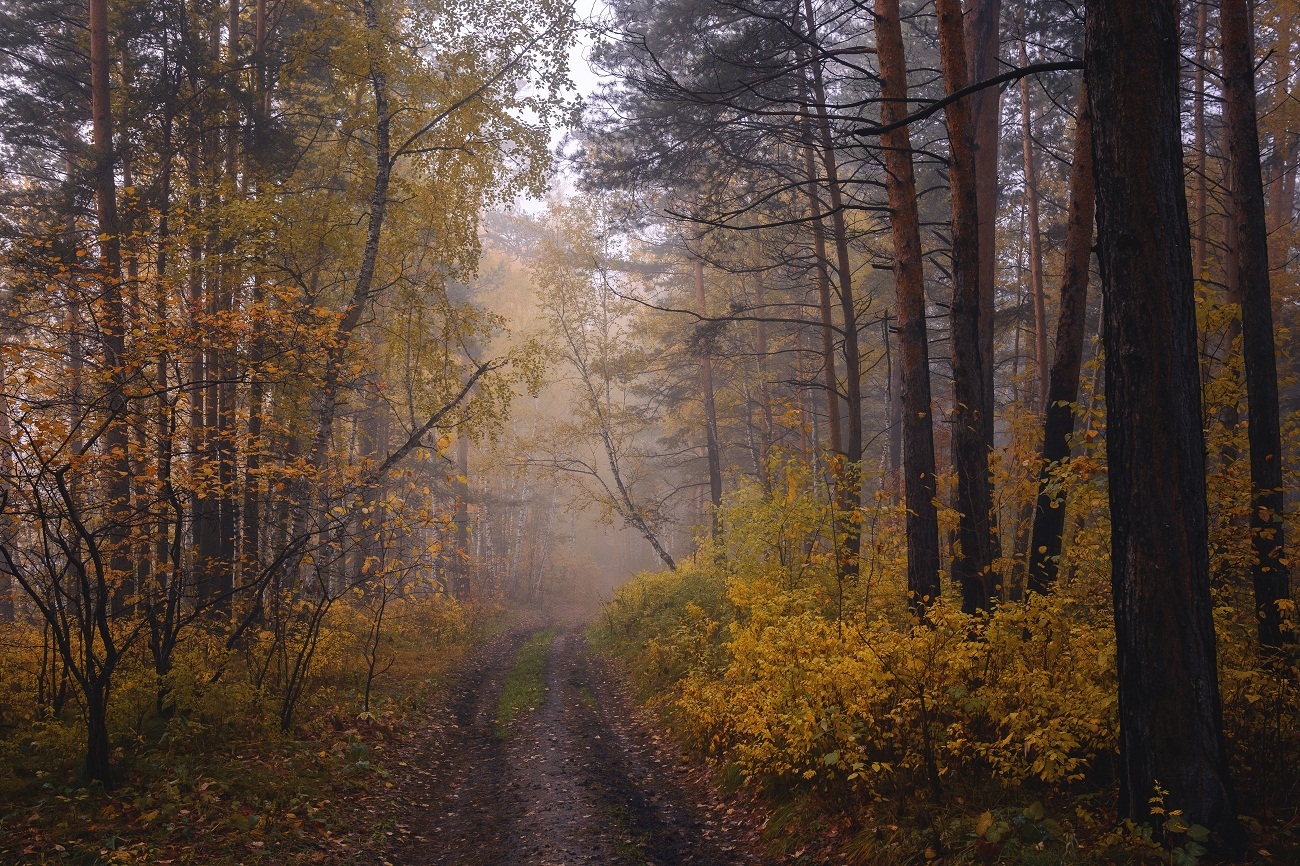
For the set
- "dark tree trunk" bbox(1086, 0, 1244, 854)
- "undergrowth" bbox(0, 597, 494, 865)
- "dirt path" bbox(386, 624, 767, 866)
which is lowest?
"dirt path" bbox(386, 624, 767, 866)

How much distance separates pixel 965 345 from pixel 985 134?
14.0ft

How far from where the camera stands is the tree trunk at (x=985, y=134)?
31.4 ft

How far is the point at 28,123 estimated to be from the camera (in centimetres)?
1284

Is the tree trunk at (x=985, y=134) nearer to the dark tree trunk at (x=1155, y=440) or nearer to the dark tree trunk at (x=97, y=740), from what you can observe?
the dark tree trunk at (x=1155, y=440)

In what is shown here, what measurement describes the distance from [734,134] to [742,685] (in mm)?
8165

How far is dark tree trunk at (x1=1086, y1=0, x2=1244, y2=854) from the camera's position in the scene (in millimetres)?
4062

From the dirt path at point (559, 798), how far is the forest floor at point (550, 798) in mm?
14

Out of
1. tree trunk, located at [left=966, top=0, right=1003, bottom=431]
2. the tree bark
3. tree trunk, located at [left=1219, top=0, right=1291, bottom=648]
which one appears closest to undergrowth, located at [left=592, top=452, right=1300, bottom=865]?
tree trunk, located at [left=1219, top=0, right=1291, bottom=648]

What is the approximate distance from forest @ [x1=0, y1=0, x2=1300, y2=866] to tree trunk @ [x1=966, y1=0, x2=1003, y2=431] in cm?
7

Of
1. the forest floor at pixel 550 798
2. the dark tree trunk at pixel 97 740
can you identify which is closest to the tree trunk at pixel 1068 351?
the forest floor at pixel 550 798

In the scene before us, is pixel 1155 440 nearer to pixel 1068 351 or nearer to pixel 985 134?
pixel 1068 351

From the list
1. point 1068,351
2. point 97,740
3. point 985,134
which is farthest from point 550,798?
point 985,134

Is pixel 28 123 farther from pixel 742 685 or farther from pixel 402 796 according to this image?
pixel 742 685

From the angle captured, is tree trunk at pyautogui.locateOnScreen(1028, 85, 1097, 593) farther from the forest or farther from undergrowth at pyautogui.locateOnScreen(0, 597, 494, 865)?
undergrowth at pyautogui.locateOnScreen(0, 597, 494, 865)
